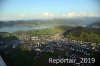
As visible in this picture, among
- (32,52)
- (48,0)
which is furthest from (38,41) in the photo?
(48,0)

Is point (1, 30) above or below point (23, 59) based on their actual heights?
above

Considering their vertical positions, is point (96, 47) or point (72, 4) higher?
point (72, 4)

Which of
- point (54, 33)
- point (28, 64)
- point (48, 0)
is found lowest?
point (28, 64)

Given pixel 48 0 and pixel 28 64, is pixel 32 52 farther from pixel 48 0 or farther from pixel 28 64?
pixel 48 0

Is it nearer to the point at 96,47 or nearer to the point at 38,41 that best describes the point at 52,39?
the point at 38,41

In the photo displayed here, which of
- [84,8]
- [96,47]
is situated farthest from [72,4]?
[96,47]

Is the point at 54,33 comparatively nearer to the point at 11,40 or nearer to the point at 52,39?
the point at 52,39

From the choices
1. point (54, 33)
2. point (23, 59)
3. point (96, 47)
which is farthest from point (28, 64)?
point (96, 47)
